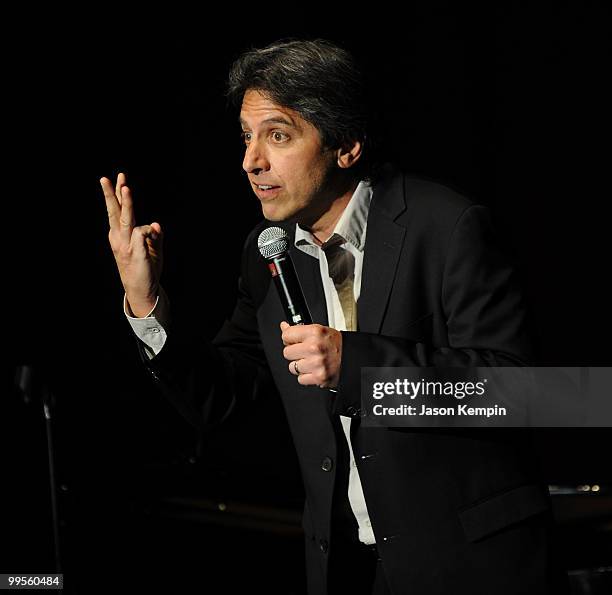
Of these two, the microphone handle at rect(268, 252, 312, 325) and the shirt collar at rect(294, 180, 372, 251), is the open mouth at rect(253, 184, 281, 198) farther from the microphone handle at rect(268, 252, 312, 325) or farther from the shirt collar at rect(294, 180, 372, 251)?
the microphone handle at rect(268, 252, 312, 325)

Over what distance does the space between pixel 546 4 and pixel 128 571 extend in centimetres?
270

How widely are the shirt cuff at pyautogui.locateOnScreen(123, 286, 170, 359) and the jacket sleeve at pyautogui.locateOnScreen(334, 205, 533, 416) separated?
1.52ft

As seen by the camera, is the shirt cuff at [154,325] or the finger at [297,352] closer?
the finger at [297,352]

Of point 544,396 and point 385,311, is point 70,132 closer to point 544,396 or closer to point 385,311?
point 385,311

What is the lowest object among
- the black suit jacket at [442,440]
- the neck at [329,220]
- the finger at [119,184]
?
the black suit jacket at [442,440]

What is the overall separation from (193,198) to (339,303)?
Answer: 176 cm

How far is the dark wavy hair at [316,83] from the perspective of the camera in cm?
191

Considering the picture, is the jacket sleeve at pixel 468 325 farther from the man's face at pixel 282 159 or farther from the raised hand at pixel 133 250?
the raised hand at pixel 133 250

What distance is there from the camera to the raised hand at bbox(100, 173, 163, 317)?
181 centimetres

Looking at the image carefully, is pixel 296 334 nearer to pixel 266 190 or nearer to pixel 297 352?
pixel 297 352

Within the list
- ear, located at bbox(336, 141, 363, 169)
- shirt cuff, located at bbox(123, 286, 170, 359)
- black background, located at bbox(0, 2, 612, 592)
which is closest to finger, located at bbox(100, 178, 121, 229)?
shirt cuff, located at bbox(123, 286, 170, 359)

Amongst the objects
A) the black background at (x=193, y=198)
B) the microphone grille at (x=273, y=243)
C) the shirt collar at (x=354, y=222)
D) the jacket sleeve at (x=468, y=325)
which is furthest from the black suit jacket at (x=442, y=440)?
the black background at (x=193, y=198)

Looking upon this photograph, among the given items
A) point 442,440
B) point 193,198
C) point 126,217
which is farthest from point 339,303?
point 193,198

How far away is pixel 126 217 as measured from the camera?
182 cm
